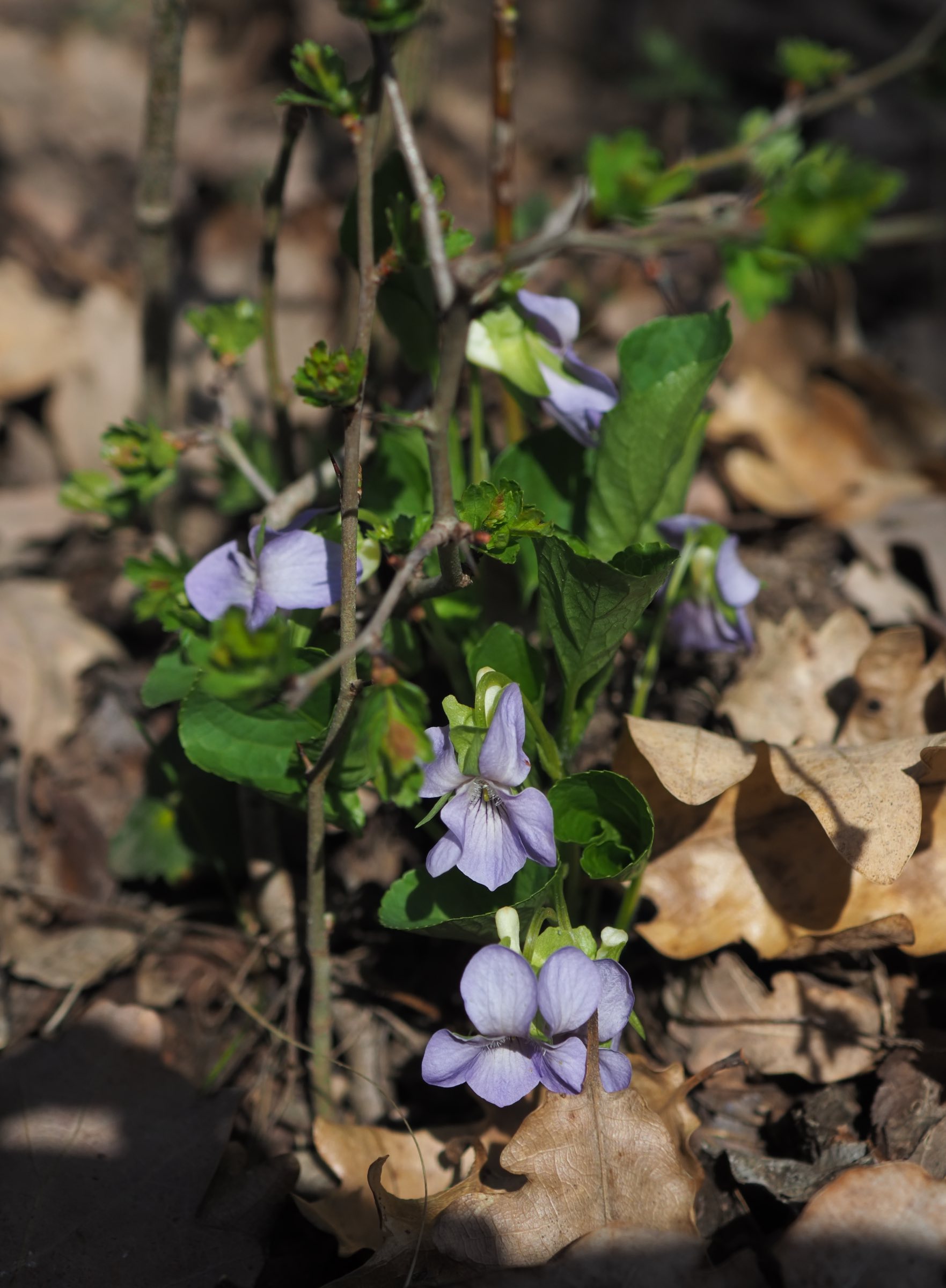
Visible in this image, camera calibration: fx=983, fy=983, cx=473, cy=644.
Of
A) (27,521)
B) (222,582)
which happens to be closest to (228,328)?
(222,582)

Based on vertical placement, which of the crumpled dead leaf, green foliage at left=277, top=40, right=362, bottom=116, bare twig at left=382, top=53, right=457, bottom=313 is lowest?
the crumpled dead leaf

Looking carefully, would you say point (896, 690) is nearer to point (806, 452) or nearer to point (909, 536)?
point (909, 536)

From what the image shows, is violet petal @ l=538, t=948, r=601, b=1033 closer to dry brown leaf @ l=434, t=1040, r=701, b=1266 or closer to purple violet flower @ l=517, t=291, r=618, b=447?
dry brown leaf @ l=434, t=1040, r=701, b=1266

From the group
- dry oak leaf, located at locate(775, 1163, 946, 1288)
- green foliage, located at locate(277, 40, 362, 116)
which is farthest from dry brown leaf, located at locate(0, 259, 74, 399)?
dry oak leaf, located at locate(775, 1163, 946, 1288)

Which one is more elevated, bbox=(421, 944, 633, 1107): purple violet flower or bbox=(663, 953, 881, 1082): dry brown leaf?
bbox=(421, 944, 633, 1107): purple violet flower

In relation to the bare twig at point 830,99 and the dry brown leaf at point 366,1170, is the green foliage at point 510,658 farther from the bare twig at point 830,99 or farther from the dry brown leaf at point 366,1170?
the bare twig at point 830,99

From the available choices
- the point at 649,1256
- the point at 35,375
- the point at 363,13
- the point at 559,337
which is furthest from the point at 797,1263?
the point at 35,375

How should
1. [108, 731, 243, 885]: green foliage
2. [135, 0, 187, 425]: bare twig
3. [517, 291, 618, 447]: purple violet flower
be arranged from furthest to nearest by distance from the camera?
[108, 731, 243, 885]: green foliage → [135, 0, 187, 425]: bare twig → [517, 291, 618, 447]: purple violet flower
